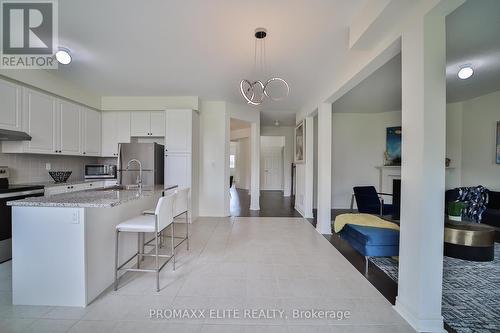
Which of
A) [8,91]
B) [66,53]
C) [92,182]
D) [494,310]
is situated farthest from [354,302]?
[8,91]

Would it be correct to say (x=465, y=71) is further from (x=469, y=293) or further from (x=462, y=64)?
(x=469, y=293)

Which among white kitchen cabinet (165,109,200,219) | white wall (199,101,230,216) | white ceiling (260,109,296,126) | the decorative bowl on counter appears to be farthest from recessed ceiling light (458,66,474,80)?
the decorative bowl on counter

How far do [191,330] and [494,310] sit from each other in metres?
2.62

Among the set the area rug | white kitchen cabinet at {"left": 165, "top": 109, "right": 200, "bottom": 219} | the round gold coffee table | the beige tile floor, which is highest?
white kitchen cabinet at {"left": 165, "top": 109, "right": 200, "bottom": 219}

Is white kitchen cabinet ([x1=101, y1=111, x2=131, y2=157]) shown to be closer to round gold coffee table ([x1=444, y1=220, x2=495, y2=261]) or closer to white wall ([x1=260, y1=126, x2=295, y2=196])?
white wall ([x1=260, y1=126, x2=295, y2=196])

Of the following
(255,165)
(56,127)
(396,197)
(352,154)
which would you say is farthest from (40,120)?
(396,197)

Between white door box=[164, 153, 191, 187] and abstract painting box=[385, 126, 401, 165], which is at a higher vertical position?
abstract painting box=[385, 126, 401, 165]

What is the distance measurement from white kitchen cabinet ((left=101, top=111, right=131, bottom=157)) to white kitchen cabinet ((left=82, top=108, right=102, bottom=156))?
0.33 ft

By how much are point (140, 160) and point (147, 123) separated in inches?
39.0

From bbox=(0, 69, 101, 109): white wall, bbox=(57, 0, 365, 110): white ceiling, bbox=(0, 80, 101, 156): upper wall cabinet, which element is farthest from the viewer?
bbox=(0, 80, 101, 156): upper wall cabinet

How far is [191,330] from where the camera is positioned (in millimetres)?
1606

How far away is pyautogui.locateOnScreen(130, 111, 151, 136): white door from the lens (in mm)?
4645

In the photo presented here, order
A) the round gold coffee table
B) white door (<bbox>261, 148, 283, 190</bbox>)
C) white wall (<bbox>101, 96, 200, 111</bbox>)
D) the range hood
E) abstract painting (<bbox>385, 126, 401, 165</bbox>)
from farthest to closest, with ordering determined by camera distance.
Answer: white door (<bbox>261, 148, 283, 190</bbox>), abstract painting (<bbox>385, 126, 401, 165</bbox>), white wall (<bbox>101, 96, 200, 111</bbox>), the range hood, the round gold coffee table

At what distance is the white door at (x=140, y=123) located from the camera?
464 centimetres
